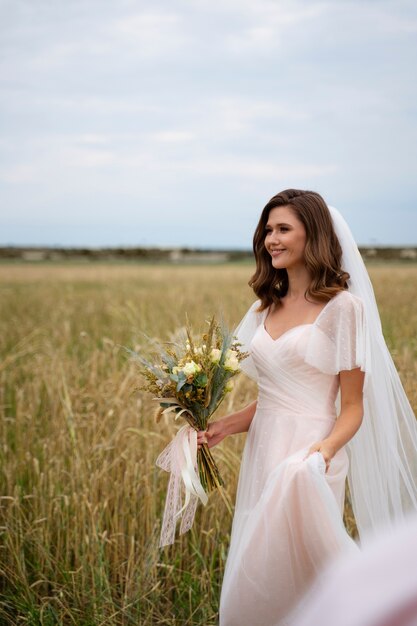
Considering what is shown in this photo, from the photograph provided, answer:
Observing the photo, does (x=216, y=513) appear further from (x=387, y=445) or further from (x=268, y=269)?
(x=268, y=269)

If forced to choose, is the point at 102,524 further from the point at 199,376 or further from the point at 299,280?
the point at 299,280

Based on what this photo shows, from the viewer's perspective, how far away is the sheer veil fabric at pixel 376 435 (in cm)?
277

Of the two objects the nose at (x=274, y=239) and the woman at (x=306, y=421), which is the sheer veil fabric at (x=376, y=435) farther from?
the nose at (x=274, y=239)

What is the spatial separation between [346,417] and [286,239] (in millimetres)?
712

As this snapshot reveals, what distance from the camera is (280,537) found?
2.50 m

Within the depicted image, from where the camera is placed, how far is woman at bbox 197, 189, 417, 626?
2469 millimetres

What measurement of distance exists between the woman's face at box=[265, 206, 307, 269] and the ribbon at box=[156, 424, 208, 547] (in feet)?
2.47

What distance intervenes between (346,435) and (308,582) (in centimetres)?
57

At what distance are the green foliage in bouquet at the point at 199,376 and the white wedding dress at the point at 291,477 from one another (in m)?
0.18

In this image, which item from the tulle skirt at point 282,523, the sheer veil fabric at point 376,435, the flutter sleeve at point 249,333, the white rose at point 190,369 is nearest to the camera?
the tulle skirt at point 282,523

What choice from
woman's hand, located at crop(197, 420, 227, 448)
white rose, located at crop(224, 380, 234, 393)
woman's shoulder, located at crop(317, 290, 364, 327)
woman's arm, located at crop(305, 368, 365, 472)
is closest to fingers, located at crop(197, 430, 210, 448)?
woman's hand, located at crop(197, 420, 227, 448)

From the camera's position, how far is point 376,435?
9.31 ft

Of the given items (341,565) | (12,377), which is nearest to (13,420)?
(12,377)

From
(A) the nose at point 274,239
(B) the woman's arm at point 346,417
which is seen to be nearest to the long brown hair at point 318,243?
(A) the nose at point 274,239
